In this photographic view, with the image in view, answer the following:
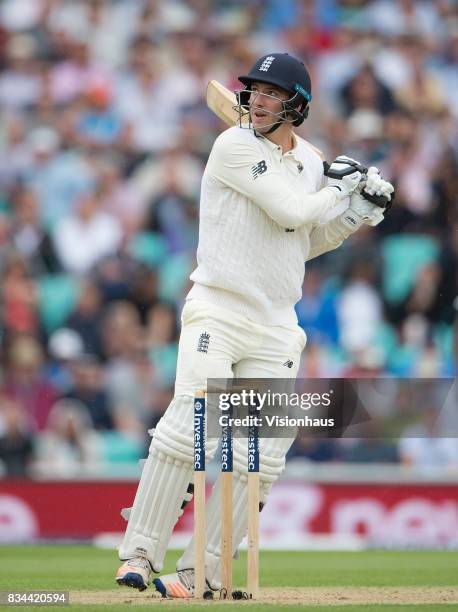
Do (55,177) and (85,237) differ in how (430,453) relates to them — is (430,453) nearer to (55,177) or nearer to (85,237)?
(85,237)

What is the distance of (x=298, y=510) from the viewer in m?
10.0

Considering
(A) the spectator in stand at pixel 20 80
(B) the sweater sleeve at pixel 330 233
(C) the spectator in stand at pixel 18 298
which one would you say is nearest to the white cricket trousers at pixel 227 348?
(B) the sweater sleeve at pixel 330 233

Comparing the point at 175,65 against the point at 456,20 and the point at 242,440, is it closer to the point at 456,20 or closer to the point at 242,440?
the point at 456,20

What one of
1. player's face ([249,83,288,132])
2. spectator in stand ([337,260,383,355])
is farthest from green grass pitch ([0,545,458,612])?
spectator in stand ([337,260,383,355])

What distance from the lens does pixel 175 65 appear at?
12.9 meters

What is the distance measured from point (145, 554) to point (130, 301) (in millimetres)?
5477

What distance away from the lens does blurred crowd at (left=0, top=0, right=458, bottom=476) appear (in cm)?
1059

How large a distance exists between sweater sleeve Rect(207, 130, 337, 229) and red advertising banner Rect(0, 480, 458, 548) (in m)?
4.35

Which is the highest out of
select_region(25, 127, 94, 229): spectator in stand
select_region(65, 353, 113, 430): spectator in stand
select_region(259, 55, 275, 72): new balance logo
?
select_region(25, 127, 94, 229): spectator in stand

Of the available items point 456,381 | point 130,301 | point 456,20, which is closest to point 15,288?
point 130,301

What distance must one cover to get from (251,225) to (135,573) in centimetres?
148

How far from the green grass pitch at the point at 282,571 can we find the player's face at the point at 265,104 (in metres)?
1.96

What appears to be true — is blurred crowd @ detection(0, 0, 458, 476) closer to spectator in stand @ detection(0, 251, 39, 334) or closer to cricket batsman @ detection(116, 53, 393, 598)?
spectator in stand @ detection(0, 251, 39, 334)

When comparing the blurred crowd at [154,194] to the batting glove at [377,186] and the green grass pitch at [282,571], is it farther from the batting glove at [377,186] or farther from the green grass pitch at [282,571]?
the batting glove at [377,186]
